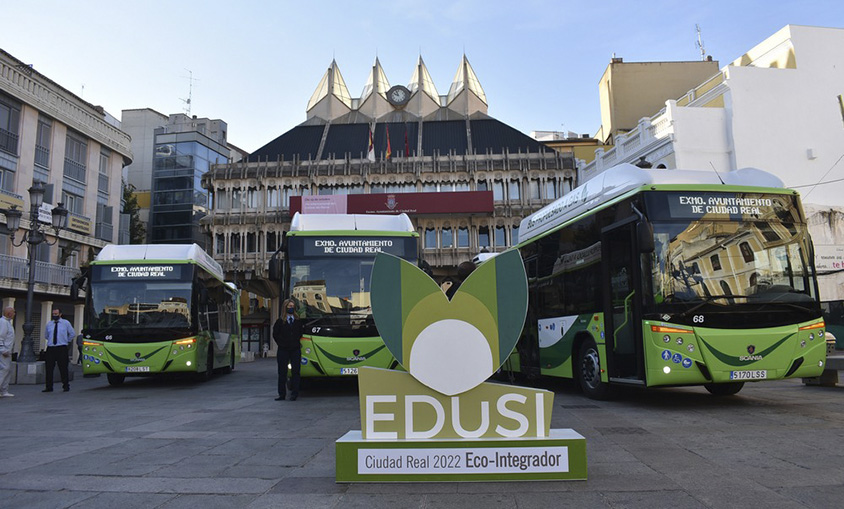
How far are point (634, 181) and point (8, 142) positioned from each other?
30823 mm

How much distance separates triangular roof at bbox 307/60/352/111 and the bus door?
51.3 metres

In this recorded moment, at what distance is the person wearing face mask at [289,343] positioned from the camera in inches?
439

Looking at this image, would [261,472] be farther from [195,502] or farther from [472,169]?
[472,169]

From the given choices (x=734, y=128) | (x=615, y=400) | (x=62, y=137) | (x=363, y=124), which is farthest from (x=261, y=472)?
(x=363, y=124)

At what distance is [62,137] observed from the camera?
3331 centimetres

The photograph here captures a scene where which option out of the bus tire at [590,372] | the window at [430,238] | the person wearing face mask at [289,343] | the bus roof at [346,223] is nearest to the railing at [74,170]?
the window at [430,238]

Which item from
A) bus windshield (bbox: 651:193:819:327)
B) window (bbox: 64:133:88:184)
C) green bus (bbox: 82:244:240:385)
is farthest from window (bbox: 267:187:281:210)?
bus windshield (bbox: 651:193:819:327)

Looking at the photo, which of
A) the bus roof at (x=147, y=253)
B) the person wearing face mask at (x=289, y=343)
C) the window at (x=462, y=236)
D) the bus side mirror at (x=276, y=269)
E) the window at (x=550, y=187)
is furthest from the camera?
the window at (x=550, y=187)

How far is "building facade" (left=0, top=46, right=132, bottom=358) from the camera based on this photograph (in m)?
29.3

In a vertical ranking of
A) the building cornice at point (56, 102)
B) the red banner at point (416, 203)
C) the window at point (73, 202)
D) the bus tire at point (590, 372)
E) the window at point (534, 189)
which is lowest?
the bus tire at point (590, 372)

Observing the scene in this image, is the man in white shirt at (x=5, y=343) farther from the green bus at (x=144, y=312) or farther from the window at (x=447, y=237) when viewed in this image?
the window at (x=447, y=237)

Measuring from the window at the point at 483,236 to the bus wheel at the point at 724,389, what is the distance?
3380 cm

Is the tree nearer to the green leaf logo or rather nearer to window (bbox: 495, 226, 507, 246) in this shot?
window (bbox: 495, 226, 507, 246)

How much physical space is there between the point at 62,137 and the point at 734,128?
3423 cm
